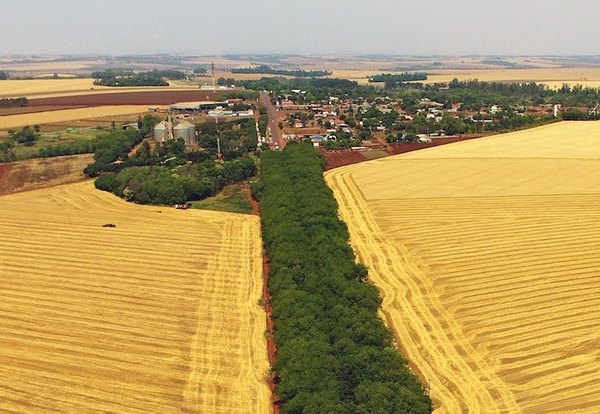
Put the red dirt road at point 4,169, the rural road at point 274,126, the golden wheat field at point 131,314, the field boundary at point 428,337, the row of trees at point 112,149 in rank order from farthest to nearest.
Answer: the rural road at point 274,126
the row of trees at point 112,149
the red dirt road at point 4,169
the golden wheat field at point 131,314
the field boundary at point 428,337

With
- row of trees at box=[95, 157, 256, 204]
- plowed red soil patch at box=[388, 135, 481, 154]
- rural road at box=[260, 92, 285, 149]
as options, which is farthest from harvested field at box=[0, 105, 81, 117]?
plowed red soil patch at box=[388, 135, 481, 154]

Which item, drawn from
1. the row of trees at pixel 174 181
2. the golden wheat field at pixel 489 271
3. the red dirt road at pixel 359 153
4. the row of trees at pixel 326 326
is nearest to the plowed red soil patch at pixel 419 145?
the red dirt road at pixel 359 153

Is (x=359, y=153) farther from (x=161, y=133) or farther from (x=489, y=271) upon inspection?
(x=489, y=271)

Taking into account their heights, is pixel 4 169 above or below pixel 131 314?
above

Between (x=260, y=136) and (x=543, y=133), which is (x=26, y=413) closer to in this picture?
(x=260, y=136)

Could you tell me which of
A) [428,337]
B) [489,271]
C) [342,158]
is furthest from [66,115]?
[428,337]

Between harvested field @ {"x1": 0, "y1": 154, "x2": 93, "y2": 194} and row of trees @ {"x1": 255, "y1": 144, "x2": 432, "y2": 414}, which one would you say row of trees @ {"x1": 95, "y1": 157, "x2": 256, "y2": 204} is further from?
row of trees @ {"x1": 255, "y1": 144, "x2": 432, "y2": 414}

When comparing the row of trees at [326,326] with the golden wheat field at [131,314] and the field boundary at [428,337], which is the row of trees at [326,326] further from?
the golden wheat field at [131,314]

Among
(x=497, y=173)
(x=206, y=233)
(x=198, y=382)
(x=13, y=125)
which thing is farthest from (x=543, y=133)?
(x=13, y=125)
